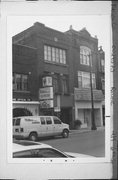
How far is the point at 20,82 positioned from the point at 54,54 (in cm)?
90

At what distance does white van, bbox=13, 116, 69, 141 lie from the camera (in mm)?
5148

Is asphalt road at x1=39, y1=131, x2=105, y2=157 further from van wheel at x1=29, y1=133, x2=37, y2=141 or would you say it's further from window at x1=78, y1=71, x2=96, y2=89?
window at x1=78, y1=71, x2=96, y2=89

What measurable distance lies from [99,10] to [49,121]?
236 centimetres

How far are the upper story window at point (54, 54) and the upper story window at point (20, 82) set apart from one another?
59cm

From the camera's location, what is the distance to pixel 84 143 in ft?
17.3

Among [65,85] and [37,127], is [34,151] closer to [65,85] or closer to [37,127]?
[37,127]

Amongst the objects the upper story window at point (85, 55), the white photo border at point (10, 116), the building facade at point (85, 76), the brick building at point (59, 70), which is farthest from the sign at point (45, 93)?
the upper story window at point (85, 55)

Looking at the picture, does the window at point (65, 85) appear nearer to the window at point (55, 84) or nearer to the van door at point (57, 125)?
the window at point (55, 84)

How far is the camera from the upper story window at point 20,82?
204 inches

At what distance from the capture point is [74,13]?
514cm

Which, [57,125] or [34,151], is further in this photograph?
[57,125]

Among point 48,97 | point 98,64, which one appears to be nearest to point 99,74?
point 98,64

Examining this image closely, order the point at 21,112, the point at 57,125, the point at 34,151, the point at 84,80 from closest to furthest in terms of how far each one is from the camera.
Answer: the point at 34,151
the point at 21,112
the point at 57,125
the point at 84,80

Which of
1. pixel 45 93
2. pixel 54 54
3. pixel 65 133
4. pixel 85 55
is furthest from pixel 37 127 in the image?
pixel 85 55
